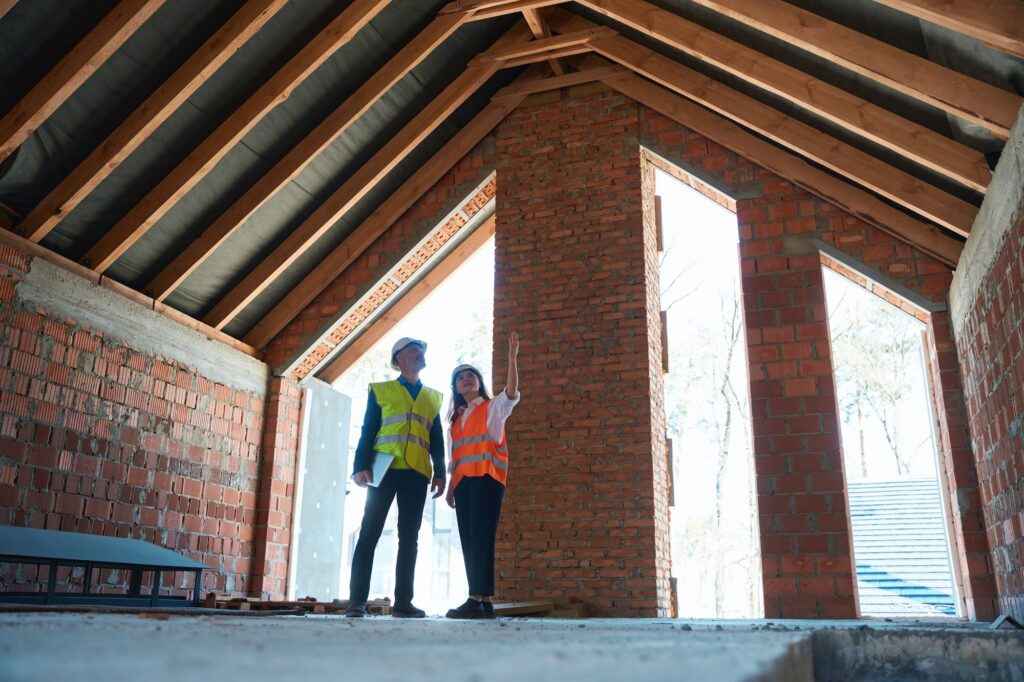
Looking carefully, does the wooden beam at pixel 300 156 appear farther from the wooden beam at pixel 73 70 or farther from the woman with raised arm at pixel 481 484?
the woman with raised arm at pixel 481 484

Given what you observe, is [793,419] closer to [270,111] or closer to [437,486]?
[437,486]

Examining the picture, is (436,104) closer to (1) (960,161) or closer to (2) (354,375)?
(1) (960,161)

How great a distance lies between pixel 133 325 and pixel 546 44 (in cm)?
461

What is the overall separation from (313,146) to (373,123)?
94 cm

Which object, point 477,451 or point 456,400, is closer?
point 477,451

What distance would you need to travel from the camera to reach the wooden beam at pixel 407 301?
9.09 m

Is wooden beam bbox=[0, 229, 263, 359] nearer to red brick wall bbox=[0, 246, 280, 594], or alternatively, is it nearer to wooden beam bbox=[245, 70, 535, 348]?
red brick wall bbox=[0, 246, 280, 594]

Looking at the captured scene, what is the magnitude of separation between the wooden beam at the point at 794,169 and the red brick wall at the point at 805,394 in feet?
0.46

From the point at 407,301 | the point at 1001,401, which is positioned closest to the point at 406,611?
the point at 1001,401

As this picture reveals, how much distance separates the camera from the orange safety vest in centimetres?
402

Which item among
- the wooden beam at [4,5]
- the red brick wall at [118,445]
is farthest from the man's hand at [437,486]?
the wooden beam at [4,5]

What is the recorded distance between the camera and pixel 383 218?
8.39 metres

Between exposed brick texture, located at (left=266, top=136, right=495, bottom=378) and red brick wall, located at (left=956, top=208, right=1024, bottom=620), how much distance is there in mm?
4908

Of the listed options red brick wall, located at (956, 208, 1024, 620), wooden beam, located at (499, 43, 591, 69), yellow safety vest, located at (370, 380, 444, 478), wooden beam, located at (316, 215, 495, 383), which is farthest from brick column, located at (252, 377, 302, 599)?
red brick wall, located at (956, 208, 1024, 620)
